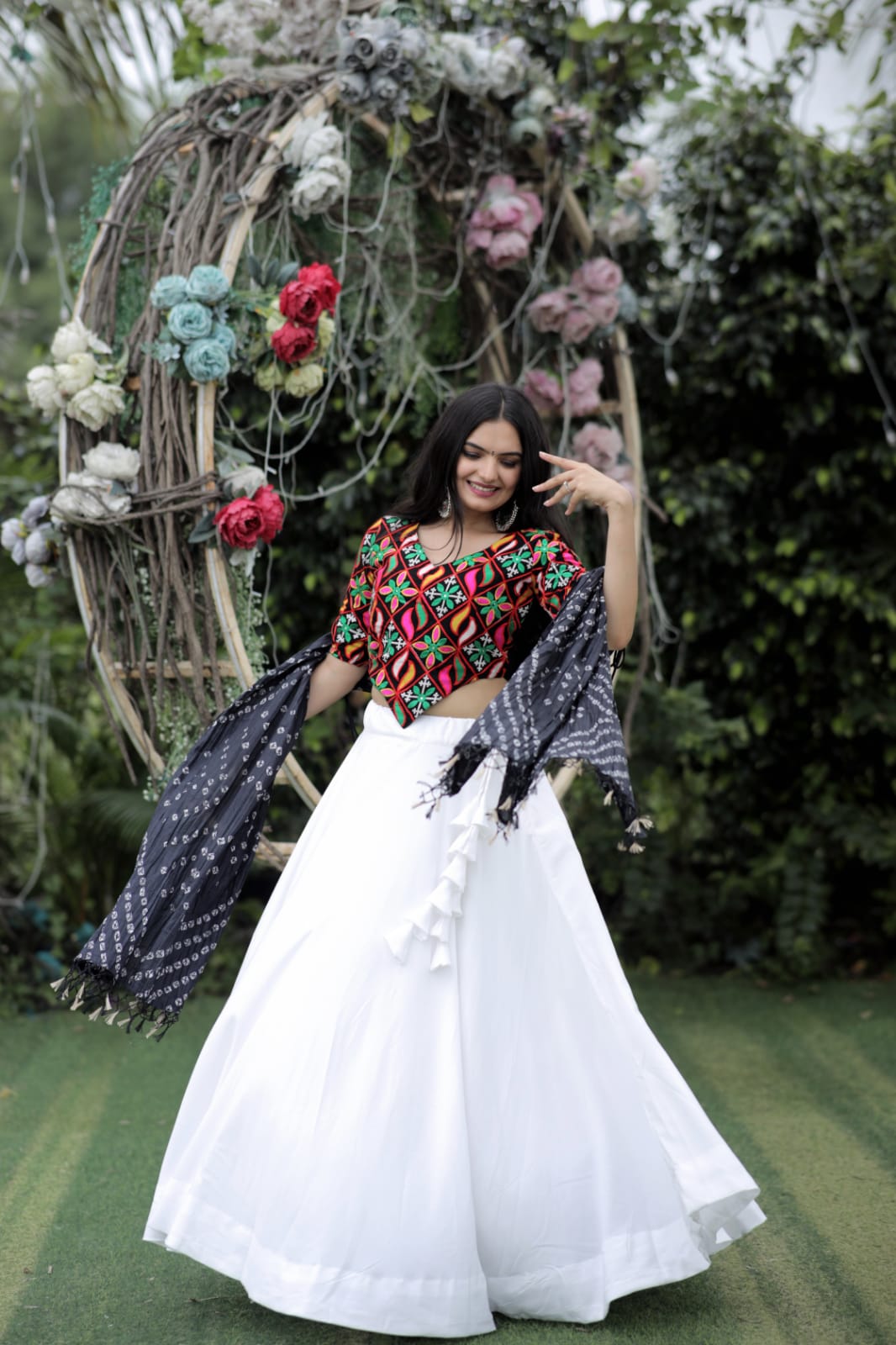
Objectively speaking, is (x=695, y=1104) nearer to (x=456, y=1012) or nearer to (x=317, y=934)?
(x=456, y=1012)

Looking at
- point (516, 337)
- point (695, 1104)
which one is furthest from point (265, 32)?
point (695, 1104)

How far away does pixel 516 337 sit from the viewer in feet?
12.9

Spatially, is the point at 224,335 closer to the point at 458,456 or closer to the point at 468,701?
the point at 458,456

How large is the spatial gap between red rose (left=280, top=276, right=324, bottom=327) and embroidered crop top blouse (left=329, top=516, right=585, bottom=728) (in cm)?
84

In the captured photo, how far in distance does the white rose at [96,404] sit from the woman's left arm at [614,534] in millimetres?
1170

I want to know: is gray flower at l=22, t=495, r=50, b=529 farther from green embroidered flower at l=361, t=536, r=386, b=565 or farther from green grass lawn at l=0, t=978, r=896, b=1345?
green grass lawn at l=0, t=978, r=896, b=1345

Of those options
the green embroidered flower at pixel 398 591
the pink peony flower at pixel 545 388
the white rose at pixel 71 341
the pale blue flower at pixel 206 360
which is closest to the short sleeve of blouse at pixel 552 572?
the green embroidered flower at pixel 398 591

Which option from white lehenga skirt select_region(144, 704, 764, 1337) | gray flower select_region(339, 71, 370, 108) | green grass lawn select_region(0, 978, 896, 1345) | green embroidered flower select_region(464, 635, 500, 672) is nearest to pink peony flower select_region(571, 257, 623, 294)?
gray flower select_region(339, 71, 370, 108)

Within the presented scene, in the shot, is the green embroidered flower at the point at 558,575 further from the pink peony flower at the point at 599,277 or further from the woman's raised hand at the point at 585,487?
the pink peony flower at the point at 599,277

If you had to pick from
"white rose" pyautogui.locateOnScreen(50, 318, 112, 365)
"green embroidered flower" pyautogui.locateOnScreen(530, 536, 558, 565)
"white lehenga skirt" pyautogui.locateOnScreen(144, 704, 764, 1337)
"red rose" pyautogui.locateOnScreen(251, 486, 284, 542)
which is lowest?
"white lehenga skirt" pyautogui.locateOnScreen(144, 704, 764, 1337)

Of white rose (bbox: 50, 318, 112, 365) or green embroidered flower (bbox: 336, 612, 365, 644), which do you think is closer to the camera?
green embroidered flower (bbox: 336, 612, 365, 644)

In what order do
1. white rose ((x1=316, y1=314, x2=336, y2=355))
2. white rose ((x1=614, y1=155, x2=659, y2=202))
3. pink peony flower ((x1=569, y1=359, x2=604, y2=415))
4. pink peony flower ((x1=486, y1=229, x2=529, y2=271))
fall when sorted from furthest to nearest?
pink peony flower ((x1=569, y1=359, x2=604, y2=415)) < white rose ((x1=614, y1=155, x2=659, y2=202)) < pink peony flower ((x1=486, y1=229, x2=529, y2=271)) < white rose ((x1=316, y1=314, x2=336, y2=355))

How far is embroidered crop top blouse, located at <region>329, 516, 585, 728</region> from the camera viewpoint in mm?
2230

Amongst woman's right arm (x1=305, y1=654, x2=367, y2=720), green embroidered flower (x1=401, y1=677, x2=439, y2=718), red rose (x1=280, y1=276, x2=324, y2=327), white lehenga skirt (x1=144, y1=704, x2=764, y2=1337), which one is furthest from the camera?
red rose (x1=280, y1=276, x2=324, y2=327)
